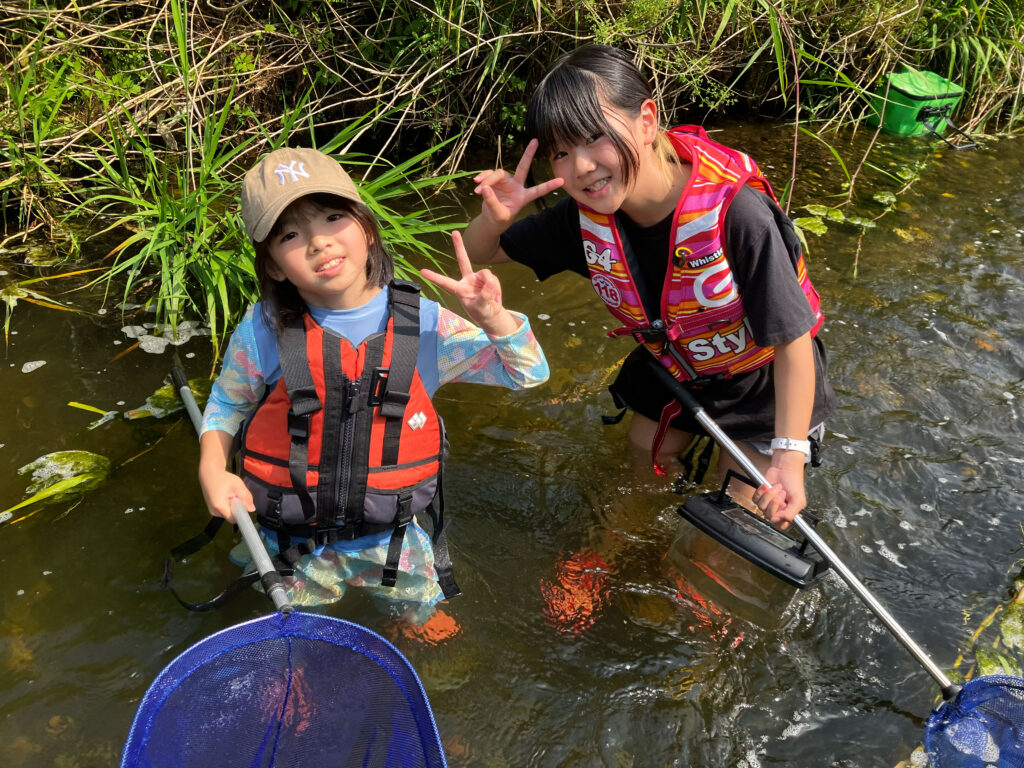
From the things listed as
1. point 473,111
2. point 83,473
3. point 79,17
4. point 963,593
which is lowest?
point 963,593

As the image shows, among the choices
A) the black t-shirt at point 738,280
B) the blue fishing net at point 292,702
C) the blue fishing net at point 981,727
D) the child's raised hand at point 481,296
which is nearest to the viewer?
the blue fishing net at point 292,702

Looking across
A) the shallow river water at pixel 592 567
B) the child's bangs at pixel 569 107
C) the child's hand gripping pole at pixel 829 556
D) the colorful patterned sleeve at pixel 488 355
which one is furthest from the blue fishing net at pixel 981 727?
the child's bangs at pixel 569 107

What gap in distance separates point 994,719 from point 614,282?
5.04 feet

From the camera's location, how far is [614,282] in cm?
259

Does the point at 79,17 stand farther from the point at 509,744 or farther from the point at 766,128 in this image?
the point at 766,128

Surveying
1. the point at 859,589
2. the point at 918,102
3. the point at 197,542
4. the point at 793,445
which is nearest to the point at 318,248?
the point at 197,542

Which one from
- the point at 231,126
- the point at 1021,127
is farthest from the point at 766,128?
the point at 231,126

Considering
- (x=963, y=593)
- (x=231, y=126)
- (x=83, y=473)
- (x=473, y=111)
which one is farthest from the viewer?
(x=473, y=111)

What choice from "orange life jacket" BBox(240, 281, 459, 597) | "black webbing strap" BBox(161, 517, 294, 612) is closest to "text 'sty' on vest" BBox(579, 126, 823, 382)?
"orange life jacket" BBox(240, 281, 459, 597)

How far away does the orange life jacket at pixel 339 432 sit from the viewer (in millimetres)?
2176

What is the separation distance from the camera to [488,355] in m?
2.24

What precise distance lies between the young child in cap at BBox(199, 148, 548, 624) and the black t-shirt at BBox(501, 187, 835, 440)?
59 cm

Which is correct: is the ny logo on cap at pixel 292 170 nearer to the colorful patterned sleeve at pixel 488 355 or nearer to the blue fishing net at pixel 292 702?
the colorful patterned sleeve at pixel 488 355

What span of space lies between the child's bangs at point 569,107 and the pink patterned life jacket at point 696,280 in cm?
33
